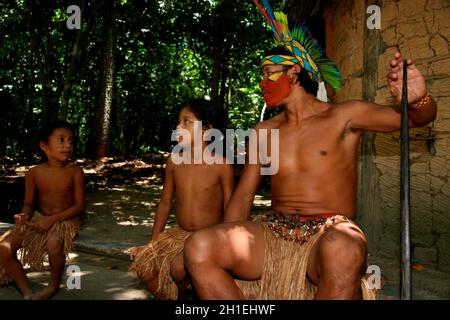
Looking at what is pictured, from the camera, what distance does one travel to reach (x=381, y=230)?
4051 millimetres

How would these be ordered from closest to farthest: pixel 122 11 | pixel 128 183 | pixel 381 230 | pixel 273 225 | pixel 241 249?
pixel 241 249
pixel 273 225
pixel 381 230
pixel 128 183
pixel 122 11

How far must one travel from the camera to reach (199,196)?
9.65 ft

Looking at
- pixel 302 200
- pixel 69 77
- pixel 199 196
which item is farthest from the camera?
pixel 69 77

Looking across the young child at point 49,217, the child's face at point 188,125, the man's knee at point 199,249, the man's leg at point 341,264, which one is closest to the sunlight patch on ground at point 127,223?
the young child at point 49,217

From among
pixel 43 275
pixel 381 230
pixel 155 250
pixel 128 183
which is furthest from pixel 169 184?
pixel 128 183

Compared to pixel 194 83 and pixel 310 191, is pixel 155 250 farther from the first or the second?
pixel 194 83

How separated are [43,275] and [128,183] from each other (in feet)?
19.4

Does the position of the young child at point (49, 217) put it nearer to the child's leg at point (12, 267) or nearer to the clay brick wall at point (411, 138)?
the child's leg at point (12, 267)

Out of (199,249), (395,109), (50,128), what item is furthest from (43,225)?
(395,109)

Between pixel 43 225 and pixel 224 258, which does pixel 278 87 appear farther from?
pixel 43 225

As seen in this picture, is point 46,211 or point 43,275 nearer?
point 46,211

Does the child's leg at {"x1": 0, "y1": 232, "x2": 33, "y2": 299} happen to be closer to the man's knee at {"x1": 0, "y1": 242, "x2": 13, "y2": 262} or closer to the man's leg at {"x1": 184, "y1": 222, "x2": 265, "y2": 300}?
the man's knee at {"x1": 0, "y1": 242, "x2": 13, "y2": 262}

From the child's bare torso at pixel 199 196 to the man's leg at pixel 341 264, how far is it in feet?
3.86

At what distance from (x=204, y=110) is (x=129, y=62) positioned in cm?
1421
